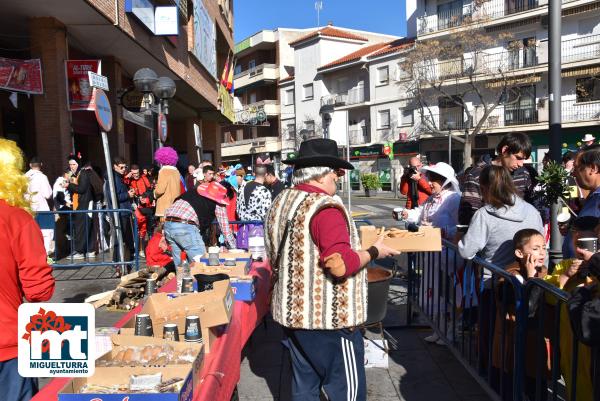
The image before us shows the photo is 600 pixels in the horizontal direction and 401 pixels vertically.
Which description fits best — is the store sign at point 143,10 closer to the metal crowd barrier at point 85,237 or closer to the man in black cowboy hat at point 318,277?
the metal crowd barrier at point 85,237

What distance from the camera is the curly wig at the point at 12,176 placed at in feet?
8.42

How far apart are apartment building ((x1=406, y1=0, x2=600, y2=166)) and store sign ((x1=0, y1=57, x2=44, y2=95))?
27.2m

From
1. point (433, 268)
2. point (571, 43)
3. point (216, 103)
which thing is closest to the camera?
point (433, 268)

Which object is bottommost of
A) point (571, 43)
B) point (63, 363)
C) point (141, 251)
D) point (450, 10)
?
point (141, 251)

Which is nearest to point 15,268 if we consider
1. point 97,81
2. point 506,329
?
point 506,329

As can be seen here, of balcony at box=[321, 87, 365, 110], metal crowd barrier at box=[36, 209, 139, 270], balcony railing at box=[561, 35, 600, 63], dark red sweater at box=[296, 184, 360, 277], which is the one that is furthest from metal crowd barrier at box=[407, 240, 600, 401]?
balcony at box=[321, 87, 365, 110]

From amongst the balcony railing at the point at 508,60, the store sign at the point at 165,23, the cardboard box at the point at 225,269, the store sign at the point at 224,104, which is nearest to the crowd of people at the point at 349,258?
the cardboard box at the point at 225,269

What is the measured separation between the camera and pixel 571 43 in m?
30.8

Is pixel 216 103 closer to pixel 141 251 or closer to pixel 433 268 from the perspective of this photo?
pixel 141 251

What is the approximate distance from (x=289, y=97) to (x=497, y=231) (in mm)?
48618

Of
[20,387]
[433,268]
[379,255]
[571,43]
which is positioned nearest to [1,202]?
[20,387]

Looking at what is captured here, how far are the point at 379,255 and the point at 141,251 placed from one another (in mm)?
8274

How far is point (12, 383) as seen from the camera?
2.55 meters

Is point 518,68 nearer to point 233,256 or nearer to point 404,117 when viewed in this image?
point 404,117
